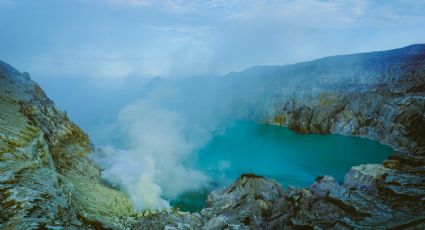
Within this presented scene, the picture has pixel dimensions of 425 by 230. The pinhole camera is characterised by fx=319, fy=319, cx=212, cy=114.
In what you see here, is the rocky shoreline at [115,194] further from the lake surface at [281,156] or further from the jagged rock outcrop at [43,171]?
the lake surface at [281,156]

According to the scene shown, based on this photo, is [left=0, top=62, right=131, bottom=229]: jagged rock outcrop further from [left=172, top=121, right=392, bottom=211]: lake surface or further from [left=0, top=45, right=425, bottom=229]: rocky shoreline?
[left=172, top=121, right=392, bottom=211]: lake surface

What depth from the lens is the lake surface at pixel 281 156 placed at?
34531 mm

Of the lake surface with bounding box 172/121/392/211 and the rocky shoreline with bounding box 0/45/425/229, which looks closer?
the rocky shoreline with bounding box 0/45/425/229

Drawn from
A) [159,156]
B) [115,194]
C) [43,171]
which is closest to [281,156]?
[159,156]

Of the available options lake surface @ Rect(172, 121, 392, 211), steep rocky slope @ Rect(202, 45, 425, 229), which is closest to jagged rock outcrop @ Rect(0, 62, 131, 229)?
steep rocky slope @ Rect(202, 45, 425, 229)

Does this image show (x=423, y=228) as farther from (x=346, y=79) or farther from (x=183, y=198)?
(x=346, y=79)

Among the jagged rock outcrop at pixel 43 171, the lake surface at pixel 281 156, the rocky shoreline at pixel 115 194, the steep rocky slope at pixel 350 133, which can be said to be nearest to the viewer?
the jagged rock outcrop at pixel 43 171

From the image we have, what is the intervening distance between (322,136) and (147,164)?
43.3 m

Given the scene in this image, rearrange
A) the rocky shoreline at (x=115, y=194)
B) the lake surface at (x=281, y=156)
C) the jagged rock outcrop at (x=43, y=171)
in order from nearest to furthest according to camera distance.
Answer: the jagged rock outcrop at (x=43, y=171), the rocky shoreline at (x=115, y=194), the lake surface at (x=281, y=156)

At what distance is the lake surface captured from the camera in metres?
34.5

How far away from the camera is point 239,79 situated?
11244cm

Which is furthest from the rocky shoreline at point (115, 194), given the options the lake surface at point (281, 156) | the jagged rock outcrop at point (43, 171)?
the lake surface at point (281, 156)

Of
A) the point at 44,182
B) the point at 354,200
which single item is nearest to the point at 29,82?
the point at 44,182

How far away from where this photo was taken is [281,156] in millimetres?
46906
